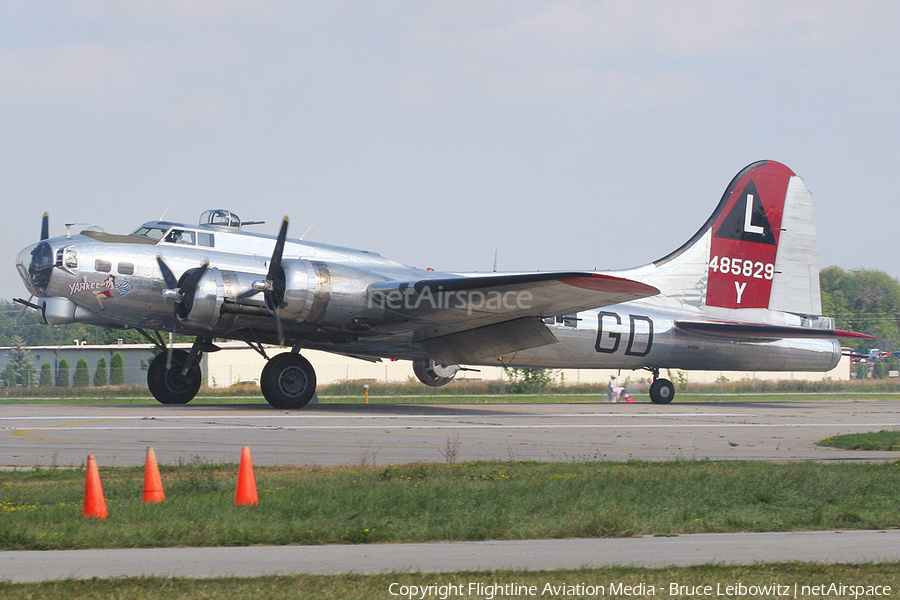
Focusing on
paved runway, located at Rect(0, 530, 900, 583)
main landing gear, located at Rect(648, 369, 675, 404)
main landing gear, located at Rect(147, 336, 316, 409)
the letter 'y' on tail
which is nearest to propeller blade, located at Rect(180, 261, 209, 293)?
main landing gear, located at Rect(147, 336, 316, 409)

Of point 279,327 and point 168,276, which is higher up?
point 168,276

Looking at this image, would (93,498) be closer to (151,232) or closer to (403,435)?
(403,435)

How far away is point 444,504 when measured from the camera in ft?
32.8

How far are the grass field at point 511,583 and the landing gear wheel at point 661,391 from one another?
81.1 feet

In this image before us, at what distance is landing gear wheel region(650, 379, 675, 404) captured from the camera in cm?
3139

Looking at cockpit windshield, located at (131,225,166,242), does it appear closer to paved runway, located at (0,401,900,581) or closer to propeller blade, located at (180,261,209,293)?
propeller blade, located at (180,261,209,293)

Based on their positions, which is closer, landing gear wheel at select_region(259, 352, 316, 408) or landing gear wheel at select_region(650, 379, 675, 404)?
landing gear wheel at select_region(259, 352, 316, 408)

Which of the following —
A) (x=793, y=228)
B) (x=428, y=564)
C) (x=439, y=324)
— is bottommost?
(x=428, y=564)

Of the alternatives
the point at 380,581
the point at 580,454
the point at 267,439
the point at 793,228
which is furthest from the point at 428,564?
the point at 793,228

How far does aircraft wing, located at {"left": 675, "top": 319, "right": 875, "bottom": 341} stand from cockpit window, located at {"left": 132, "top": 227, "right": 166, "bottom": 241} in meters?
16.5

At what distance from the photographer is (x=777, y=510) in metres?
9.89

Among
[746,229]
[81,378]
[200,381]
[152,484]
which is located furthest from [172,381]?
[81,378]

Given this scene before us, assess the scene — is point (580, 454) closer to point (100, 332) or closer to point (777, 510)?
point (777, 510)

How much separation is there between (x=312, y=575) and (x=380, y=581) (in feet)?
1.81
